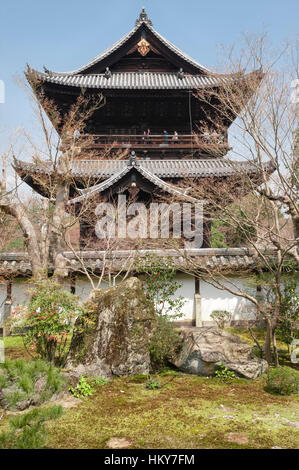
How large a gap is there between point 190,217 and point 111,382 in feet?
28.9

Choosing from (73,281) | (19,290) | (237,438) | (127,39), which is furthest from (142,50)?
(237,438)

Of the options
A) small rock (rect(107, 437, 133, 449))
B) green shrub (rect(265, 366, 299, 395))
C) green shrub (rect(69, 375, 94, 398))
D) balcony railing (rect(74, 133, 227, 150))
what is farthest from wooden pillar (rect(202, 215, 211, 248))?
small rock (rect(107, 437, 133, 449))

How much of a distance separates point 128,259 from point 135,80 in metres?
10.5

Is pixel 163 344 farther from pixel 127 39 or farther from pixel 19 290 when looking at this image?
pixel 127 39

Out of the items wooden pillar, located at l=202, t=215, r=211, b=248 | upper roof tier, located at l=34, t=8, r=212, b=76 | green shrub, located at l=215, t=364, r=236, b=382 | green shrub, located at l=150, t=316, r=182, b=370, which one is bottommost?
green shrub, located at l=215, t=364, r=236, b=382

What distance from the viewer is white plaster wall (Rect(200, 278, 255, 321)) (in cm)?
1398

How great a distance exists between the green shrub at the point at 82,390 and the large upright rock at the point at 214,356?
8.07ft

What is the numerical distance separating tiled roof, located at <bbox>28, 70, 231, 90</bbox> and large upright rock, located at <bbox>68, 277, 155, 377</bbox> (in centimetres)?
1187

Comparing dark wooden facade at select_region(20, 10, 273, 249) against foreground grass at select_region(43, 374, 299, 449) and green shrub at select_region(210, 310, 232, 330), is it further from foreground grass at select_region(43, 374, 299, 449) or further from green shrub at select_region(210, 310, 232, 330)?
foreground grass at select_region(43, 374, 299, 449)

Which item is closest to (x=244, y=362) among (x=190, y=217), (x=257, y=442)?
(x=257, y=442)

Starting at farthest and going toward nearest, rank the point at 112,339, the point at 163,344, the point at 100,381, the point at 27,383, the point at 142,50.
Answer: the point at 142,50 < the point at 163,344 < the point at 112,339 < the point at 100,381 < the point at 27,383

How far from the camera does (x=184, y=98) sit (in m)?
17.4

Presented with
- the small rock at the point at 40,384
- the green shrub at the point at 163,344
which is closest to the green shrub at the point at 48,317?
the small rock at the point at 40,384

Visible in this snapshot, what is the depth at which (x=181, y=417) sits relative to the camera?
596 centimetres
